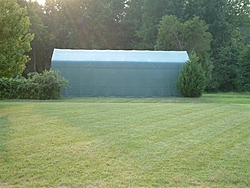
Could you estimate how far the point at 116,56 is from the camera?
58.7 ft

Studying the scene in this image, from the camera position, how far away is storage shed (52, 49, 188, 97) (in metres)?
16.9

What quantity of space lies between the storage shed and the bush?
1.02 meters

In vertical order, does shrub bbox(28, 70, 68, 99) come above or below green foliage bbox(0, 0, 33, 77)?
below

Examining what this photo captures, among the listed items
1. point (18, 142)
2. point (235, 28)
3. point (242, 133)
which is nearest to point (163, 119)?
point (242, 133)

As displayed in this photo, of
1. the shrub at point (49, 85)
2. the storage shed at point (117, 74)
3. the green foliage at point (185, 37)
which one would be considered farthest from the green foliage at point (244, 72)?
the shrub at point (49, 85)

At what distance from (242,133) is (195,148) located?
1.75 metres

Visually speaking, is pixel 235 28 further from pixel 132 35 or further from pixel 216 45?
pixel 132 35

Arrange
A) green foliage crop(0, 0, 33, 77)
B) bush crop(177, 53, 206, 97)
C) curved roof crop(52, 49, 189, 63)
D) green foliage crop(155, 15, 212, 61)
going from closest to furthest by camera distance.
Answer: green foliage crop(0, 0, 33, 77), bush crop(177, 53, 206, 97), curved roof crop(52, 49, 189, 63), green foliage crop(155, 15, 212, 61)

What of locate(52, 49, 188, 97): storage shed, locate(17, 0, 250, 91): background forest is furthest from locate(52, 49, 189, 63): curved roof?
locate(17, 0, 250, 91): background forest

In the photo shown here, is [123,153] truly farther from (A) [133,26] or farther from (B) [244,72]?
(A) [133,26]

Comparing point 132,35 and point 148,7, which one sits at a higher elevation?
point 148,7

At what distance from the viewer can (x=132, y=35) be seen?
31953mm

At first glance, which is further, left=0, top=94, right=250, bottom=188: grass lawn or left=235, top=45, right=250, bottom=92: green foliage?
left=235, top=45, right=250, bottom=92: green foliage

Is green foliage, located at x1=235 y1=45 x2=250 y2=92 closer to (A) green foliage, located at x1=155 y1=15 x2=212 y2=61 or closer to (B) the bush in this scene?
(A) green foliage, located at x1=155 y1=15 x2=212 y2=61
